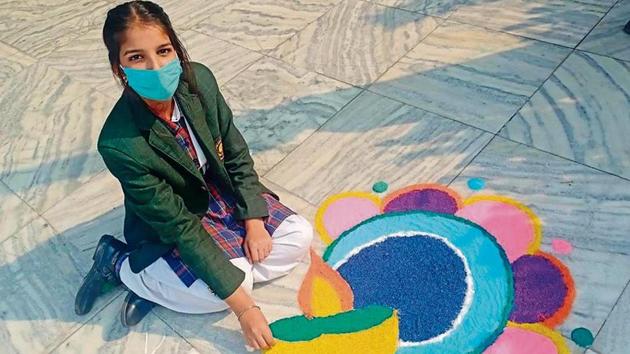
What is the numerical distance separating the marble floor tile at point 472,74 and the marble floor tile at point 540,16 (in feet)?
0.30

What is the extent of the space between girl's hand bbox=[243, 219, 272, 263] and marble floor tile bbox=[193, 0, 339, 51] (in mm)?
1734

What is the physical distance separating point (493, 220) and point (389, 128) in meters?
0.75

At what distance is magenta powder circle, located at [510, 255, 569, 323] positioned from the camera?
2.16 metres

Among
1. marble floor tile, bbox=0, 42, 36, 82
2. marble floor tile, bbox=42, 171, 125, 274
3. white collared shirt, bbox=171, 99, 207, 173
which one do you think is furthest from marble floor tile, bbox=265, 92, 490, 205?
marble floor tile, bbox=0, 42, 36, 82

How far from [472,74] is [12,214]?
2395mm

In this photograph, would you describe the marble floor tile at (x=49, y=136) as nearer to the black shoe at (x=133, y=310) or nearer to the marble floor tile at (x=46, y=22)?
the marble floor tile at (x=46, y=22)

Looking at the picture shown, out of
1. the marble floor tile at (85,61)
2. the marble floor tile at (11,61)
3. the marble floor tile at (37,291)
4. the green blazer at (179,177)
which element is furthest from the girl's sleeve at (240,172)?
the marble floor tile at (11,61)

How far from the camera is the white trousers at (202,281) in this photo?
2.28 meters

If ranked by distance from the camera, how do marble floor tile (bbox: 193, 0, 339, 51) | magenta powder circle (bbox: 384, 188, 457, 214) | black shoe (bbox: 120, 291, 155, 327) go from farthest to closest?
marble floor tile (bbox: 193, 0, 339, 51)
magenta powder circle (bbox: 384, 188, 457, 214)
black shoe (bbox: 120, 291, 155, 327)

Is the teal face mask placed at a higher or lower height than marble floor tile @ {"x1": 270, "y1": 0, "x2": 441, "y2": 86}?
higher

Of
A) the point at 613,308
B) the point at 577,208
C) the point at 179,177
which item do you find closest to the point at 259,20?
the point at 179,177

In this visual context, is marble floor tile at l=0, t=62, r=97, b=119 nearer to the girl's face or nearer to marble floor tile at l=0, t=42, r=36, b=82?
marble floor tile at l=0, t=42, r=36, b=82

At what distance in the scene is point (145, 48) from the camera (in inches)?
75.2

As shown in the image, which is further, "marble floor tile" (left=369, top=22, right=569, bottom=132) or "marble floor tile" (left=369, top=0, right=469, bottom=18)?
"marble floor tile" (left=369, top=0, right=469, bottom=18)
